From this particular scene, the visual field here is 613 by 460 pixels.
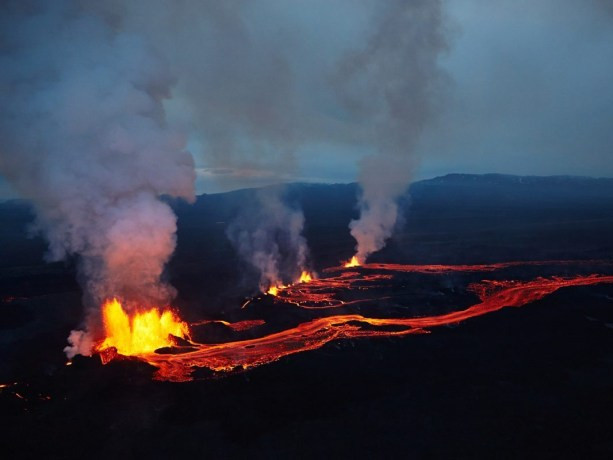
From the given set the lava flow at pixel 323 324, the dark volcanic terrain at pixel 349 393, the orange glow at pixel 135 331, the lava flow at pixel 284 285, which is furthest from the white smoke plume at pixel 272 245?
the orange glow at pixel 135 331

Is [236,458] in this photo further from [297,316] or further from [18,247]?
[18,247]

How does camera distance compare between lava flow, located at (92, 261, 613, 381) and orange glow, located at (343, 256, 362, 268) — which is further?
orange glow, located at (343, 256, 362, 268)

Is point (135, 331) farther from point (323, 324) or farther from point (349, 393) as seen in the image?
point (349, 393)

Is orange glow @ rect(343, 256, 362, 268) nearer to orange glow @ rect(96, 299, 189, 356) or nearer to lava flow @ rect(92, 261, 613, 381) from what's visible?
lava flow @ rect(92, 261, 613, 381)

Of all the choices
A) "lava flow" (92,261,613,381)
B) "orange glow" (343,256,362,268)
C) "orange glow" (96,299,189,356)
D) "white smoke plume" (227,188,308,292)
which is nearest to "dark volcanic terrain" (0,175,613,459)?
"lava flow" (92,261,613,381)

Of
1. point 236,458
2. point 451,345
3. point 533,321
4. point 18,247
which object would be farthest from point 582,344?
point 18,247

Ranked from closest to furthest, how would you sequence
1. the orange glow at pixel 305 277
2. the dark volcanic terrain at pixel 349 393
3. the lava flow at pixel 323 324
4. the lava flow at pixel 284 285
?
the dark volcanic terrain at pixel 349 393
the lava flow at pixel 323 324
the lava flow at pixel 284 285
the orange glow at pixel 305 277

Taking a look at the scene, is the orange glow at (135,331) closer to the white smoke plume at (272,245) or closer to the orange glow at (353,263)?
the white smoke plume at (272,245)
